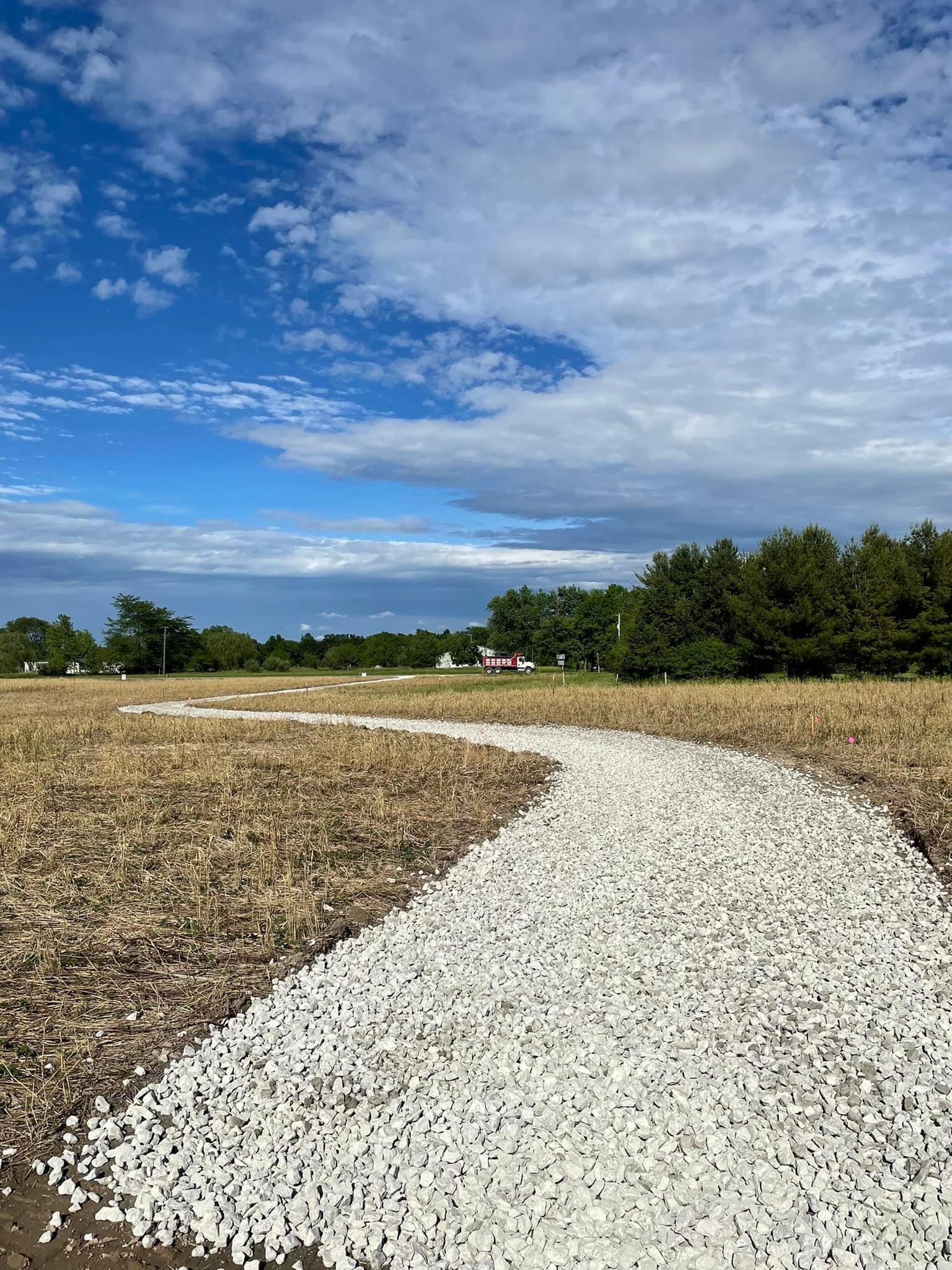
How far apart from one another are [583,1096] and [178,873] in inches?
239

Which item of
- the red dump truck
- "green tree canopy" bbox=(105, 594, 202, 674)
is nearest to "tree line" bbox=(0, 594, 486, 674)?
"green tree canopy" bbox=(105, 594, 202, 674)

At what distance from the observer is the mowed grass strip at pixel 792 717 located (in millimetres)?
13266

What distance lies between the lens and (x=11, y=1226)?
12.5 ft

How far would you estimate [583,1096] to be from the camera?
464cm

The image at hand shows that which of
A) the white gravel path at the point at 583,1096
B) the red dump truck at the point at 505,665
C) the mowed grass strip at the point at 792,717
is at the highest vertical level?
the red dump truck at the point at 505,665

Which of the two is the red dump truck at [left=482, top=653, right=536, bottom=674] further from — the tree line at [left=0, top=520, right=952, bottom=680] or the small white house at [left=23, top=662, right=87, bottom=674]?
Result: the small white house at [left=23, top=662, right=87, bottom=674]

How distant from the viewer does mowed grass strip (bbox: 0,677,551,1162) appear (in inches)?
218

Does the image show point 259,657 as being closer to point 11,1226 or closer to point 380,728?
point 380,728

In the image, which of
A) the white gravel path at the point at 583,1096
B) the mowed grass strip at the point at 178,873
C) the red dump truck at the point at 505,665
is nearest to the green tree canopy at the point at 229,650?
the red dump truck at the point at 505,665

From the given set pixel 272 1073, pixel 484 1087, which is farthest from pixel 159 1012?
pixel 484 1087

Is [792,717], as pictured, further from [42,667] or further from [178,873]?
[42,667]

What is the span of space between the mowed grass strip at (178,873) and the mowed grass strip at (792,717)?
6.04 m

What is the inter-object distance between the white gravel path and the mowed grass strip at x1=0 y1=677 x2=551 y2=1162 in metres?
0.58

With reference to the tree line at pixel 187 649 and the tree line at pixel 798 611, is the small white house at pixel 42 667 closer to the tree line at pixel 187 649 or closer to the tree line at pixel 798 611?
the tree line at pixel 187 649
